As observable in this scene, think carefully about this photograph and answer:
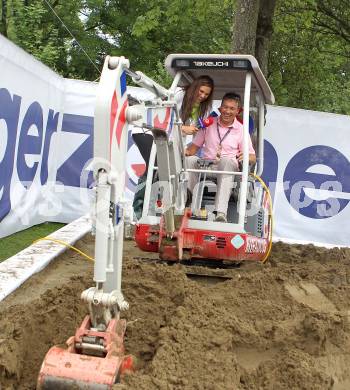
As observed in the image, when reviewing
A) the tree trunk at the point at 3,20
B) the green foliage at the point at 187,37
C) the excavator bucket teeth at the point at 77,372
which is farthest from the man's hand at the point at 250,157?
the tree trunk at the point at 3,20

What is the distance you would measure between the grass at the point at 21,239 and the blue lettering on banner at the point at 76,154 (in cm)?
83

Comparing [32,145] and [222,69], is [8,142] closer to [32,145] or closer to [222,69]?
[32,145]

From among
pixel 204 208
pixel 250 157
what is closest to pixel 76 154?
pixel 204 208

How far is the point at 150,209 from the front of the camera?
251 inches

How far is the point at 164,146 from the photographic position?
15.2 ft

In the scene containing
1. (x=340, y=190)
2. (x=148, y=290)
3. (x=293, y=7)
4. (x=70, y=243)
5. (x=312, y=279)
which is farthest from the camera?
(x=293, y=7)

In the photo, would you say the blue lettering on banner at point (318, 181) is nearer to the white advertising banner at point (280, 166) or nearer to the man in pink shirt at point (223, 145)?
the white advertising banner at point (280, 166)

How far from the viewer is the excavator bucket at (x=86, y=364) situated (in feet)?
9.74

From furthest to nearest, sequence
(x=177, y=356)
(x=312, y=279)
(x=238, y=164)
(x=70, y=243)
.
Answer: (x=70, y=243), (x=238, y=164), (x=312, y=279), (x=177, y=356)

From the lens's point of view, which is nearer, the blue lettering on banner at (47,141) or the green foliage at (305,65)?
the blue lettering on banner at (47,141)

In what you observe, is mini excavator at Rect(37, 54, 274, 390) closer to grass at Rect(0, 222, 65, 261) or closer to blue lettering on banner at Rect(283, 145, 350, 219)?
grass at Rect(0, 222, 65, 261)

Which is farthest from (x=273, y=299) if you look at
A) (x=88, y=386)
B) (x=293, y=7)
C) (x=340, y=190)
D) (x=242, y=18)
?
(x=293, y=7)

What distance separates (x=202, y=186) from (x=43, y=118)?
12.0 ft

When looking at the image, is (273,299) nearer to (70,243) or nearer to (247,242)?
(247,242)
